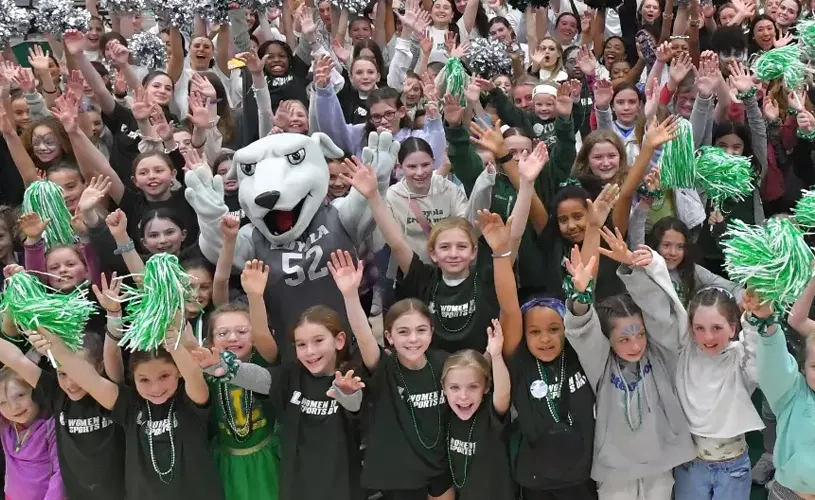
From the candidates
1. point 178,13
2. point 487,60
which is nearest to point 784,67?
point 487,60

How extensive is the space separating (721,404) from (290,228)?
1.61 m

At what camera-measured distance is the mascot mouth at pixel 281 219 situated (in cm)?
304

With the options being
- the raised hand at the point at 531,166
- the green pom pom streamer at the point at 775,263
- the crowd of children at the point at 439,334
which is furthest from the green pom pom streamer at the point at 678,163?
the green pom pom streamer at the point at 775,263

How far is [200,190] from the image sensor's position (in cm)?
304

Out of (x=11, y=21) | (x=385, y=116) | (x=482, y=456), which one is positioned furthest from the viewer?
(x=11, y=21)

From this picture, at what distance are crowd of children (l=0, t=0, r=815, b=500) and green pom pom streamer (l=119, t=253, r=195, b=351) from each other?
62 mm

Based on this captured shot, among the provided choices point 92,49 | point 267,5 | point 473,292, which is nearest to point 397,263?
point 473,292

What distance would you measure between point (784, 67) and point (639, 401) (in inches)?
78.7

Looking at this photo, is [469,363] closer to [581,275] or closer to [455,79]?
[581,275]

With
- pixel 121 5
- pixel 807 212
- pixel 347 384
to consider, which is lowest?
pixel 347 384

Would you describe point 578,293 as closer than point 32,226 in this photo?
Yes

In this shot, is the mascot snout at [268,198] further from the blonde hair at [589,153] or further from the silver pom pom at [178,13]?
the silver pom pom at [178,13]

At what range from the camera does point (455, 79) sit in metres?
3.74

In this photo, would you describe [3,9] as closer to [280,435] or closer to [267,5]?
[267,5]
